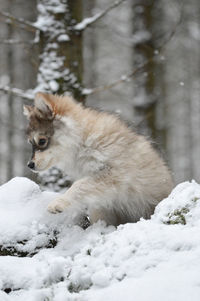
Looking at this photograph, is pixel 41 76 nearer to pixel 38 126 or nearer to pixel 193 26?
pixel 38 126

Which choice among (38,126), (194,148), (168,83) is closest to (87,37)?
(168,83)

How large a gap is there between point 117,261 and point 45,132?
2376 mm

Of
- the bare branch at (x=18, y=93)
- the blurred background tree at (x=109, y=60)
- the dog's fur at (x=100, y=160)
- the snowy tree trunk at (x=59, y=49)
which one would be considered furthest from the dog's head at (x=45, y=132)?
the bare branch at (x=18, y=93)

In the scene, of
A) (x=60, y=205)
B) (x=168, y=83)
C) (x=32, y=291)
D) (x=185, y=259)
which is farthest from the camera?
(x=168, y=83)

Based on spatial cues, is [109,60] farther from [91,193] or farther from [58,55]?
[91,193]

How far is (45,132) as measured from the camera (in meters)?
5.38

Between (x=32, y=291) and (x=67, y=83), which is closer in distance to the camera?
(x=32, y=291)

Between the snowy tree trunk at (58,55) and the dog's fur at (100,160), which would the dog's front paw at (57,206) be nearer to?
the dog's fur at (100,160)

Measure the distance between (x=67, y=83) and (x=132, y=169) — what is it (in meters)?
2.97

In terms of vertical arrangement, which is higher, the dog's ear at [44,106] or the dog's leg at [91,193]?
the dog's ear at [44,106]

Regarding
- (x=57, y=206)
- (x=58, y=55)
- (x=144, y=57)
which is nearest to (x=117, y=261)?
(x=57, y=206)

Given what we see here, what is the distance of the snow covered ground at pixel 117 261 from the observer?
292 cm

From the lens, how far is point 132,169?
514 cm

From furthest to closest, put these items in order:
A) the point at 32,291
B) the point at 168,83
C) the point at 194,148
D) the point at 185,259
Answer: the point at 194,148, the point at 168,83, the point at 32,291, the point at 185,259
